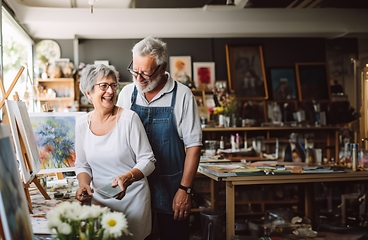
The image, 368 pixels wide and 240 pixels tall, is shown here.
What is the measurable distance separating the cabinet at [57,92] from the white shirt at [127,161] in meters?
5.35

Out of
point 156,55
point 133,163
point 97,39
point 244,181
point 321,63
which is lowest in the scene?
point 244,181

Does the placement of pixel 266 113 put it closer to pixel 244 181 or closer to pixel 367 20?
pixel 367 20

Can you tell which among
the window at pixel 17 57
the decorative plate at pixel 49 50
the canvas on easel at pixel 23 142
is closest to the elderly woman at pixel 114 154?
the canvas on easel at pixel 23 142

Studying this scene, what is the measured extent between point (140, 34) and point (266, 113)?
8.67 ft

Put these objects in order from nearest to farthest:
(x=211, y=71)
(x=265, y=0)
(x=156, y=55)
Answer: (x=156, y=55) → (x=265, y=0) → (x=211, y=71)

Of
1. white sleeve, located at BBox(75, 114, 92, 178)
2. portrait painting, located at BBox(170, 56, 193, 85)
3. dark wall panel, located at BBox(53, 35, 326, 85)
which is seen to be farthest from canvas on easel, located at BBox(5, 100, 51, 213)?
portrait painting, located at BBox(170, 56, 193, 85)

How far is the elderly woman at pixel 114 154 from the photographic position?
2.16 m

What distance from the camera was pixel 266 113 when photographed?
7.86 metres

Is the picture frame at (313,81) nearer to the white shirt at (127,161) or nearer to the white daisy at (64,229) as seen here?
the white shirt at (127,161)

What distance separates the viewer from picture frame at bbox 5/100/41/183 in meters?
2.22

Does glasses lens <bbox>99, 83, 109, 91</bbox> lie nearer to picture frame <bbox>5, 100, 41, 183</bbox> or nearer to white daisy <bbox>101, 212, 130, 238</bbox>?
picture frame <bbox>5, 100, 41, 183</bbox>

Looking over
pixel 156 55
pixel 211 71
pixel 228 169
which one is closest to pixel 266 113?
pixel 211 71

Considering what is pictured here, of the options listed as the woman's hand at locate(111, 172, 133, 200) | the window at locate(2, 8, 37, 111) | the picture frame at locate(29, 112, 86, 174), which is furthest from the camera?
the window at locate(2, 8, 37, 111)

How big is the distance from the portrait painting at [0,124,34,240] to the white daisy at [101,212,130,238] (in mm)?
254
